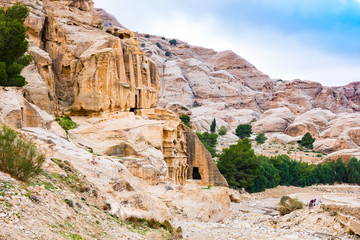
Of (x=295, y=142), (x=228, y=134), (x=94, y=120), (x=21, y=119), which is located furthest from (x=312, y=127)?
(x=21, y=119)

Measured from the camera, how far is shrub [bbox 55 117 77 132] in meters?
24.4

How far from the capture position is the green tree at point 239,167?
1700 inches

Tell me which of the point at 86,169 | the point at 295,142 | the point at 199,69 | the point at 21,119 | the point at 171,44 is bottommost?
the point at 295,142

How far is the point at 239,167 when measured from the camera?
44.2 m

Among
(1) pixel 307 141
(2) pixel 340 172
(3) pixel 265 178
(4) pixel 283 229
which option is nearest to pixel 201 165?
(4) pixel 283 229

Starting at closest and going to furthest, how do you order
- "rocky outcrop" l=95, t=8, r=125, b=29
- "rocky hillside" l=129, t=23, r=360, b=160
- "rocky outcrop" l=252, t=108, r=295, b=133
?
"rocky hillside" l=129, t=23, r=360, b=160 → "rocky outcrop" l=252, t=108, r=295, b=133 → "rocky outcrop" l=95, t=8, r=125, b=29

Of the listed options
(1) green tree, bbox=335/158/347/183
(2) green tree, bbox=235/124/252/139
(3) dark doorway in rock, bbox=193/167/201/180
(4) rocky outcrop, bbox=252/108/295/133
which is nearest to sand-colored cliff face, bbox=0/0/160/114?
(3) dark doorway in rock, bbox=193/167/201/180

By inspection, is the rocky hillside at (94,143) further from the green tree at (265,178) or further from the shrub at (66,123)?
the green tree at (265,178)

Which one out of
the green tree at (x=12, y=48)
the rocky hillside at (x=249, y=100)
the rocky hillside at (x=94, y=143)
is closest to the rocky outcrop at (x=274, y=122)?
the rocky hillside at (x=249, y=100)

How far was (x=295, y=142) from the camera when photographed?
261 ft

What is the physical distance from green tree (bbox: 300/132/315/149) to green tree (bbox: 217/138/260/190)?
34.9 metres

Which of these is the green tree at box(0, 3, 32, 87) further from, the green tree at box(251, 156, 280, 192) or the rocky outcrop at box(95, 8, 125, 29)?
the rocky outcrop at box(95, 8, 125, 29)

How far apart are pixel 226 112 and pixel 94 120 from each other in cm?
7294

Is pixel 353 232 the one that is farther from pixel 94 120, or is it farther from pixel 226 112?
pixel 226 112
